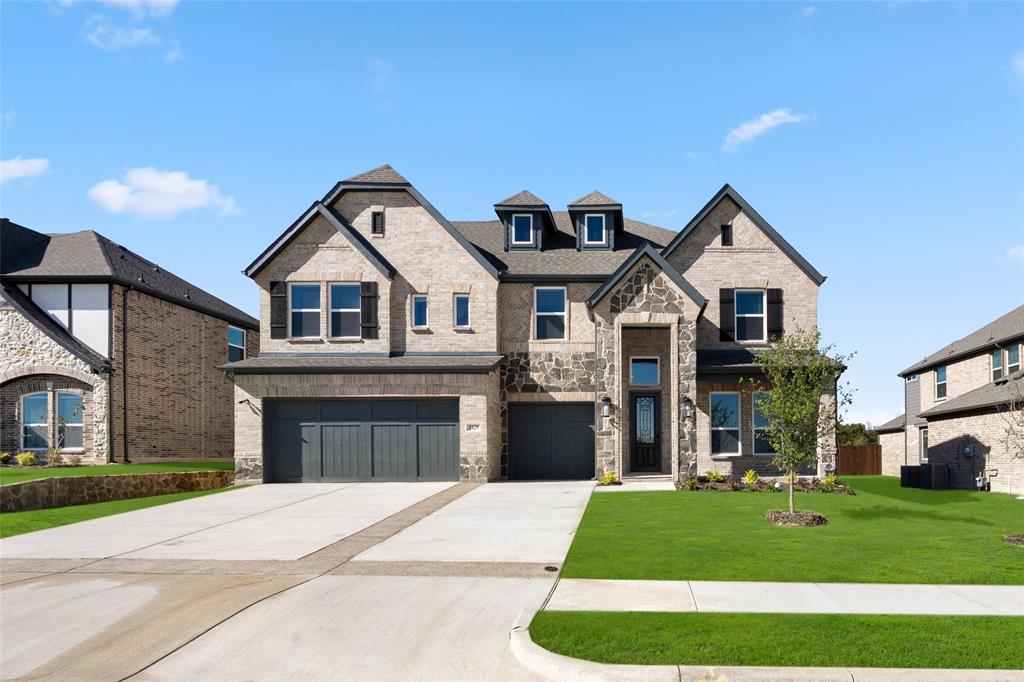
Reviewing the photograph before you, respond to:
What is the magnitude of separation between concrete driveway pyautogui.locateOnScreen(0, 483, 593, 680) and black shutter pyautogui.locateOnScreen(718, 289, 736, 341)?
11.2 meters

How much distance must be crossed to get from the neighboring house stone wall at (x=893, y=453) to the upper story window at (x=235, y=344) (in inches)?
1221

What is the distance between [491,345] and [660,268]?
6069mm

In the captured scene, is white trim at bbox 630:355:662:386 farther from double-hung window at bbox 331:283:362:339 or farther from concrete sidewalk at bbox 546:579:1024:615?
concrete sidewalk at bbox 546:579:1024:615

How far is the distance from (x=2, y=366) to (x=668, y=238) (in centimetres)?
2395

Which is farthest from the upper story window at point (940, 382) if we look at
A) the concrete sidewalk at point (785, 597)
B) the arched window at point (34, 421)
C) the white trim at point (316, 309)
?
the arched window at point (34, 421)

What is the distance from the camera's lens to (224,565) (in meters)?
11.8

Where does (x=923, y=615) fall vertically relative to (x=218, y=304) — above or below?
below

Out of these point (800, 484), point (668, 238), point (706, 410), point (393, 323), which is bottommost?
point (800, 484)

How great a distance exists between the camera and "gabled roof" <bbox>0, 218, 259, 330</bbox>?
28.0 m

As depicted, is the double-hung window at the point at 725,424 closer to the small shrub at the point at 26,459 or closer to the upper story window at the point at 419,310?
the upper story window at the point at 419,310

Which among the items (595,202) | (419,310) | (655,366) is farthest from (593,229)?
(419,310)

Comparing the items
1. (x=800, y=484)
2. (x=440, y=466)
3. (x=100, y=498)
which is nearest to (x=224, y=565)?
(x=100, y=498)

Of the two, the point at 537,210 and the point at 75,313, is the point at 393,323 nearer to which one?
the point at 537,210

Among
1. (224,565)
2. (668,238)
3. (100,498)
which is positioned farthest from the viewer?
(668,238)
